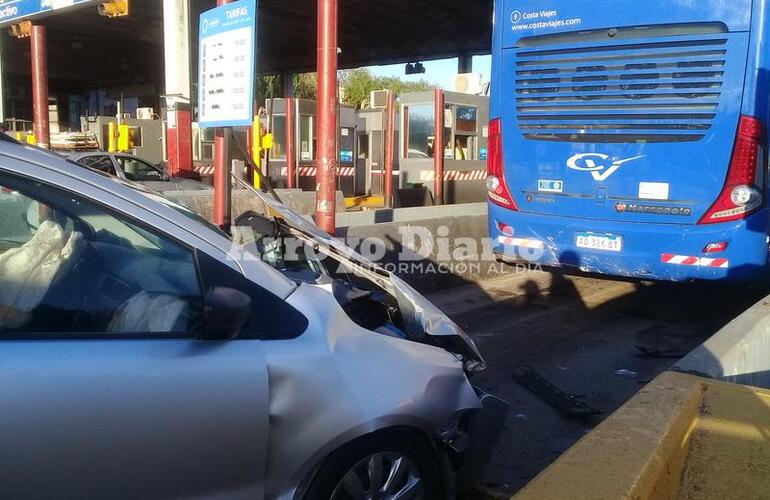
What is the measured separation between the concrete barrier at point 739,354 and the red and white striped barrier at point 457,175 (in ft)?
37.6

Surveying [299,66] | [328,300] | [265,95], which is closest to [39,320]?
[328,300]

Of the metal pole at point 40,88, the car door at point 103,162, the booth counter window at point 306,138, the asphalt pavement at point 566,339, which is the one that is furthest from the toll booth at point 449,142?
the metal pole at point 40,88

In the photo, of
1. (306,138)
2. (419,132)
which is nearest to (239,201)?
(419,132)

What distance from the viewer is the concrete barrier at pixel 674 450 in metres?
2.26

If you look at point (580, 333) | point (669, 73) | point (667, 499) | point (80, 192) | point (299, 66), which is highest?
point (299, 66)

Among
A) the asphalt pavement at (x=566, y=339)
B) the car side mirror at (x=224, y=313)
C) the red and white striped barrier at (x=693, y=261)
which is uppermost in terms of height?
the car side mirror at (x=224, y=313)

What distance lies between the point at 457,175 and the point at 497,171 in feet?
29.8

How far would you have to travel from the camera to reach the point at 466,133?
1645 centimetres

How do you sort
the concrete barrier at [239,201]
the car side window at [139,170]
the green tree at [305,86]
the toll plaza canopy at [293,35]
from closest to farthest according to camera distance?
the concrete barrier at [239,201], the car side window at [139,170], the toll plaza canopy at [293,35], the green tree at [305,86]

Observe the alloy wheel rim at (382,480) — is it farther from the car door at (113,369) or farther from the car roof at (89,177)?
the car roof at (89,177)

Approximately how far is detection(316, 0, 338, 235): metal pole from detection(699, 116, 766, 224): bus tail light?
3.59m

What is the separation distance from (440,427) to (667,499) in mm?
940

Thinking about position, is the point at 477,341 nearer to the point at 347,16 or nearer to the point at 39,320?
the point at 39,320

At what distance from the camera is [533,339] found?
6570mm
